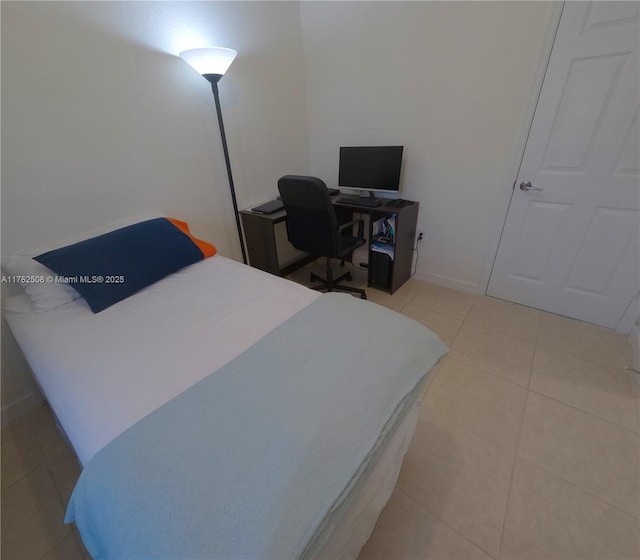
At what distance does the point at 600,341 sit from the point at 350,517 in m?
2.09

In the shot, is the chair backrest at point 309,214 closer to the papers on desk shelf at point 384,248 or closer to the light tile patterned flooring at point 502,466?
the papers on desk shelf at point 384,248

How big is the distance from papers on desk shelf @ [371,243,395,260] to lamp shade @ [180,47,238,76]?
5.18 ft

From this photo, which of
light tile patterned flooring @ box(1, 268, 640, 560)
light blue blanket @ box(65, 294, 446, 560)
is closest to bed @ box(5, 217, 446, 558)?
light blue blanket @ box(65, 294, 446, 560)

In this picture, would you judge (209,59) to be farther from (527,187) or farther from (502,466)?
(502,466)

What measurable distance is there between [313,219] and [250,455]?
5.25 feet

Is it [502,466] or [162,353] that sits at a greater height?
[162,353]

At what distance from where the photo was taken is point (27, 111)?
1317 millimetres

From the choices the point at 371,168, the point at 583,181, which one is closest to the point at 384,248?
the point at 371,168

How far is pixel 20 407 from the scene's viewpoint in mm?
1559

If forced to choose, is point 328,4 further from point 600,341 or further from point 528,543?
point 528,543

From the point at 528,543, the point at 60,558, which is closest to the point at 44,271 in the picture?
the point at 60,558

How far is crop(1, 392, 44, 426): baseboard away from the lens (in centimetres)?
152

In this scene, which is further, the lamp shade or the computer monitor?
the computer monitor

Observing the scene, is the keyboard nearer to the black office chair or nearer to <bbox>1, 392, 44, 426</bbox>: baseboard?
the black office chair
